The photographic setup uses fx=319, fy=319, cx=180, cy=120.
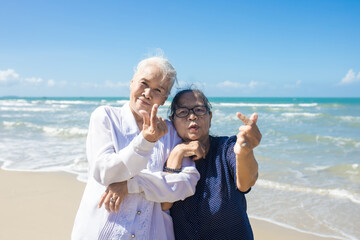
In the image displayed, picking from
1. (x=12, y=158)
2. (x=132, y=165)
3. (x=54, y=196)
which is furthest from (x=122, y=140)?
(x=12, y=158)

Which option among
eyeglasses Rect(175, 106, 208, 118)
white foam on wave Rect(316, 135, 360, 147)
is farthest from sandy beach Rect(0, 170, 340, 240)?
white foam on wave Rect(316, 135, 360, 147)

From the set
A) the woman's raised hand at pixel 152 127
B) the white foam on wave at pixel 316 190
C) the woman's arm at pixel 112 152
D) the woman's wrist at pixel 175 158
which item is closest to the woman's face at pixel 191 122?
the woman's wrist at pixel 175 158

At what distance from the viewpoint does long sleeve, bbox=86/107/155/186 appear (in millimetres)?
1986

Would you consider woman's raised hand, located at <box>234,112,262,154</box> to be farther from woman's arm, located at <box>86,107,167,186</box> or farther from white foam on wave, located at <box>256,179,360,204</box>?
white foam on wave, located at <box>256,179,360,204</box>

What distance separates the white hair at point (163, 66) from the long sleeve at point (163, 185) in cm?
74

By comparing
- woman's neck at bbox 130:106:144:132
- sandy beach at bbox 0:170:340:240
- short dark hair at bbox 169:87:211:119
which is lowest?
sandy beach at bbox 0:170:340:240

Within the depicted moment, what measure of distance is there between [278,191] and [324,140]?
272 inches

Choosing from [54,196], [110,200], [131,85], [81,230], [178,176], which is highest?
[131,85]

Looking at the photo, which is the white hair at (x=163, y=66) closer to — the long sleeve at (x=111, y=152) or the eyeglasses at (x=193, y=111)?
the eyeglasses at (x=193, y=111)

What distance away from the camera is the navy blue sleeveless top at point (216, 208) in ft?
7.71

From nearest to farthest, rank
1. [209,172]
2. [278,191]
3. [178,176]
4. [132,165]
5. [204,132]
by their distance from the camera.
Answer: [132,165] < [178,176] < [209,172] < [204,132] < [278,191]

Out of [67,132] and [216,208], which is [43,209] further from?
[67,132]

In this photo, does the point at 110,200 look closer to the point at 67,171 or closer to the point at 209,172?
the point at 209,172

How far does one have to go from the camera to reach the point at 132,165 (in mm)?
1995
